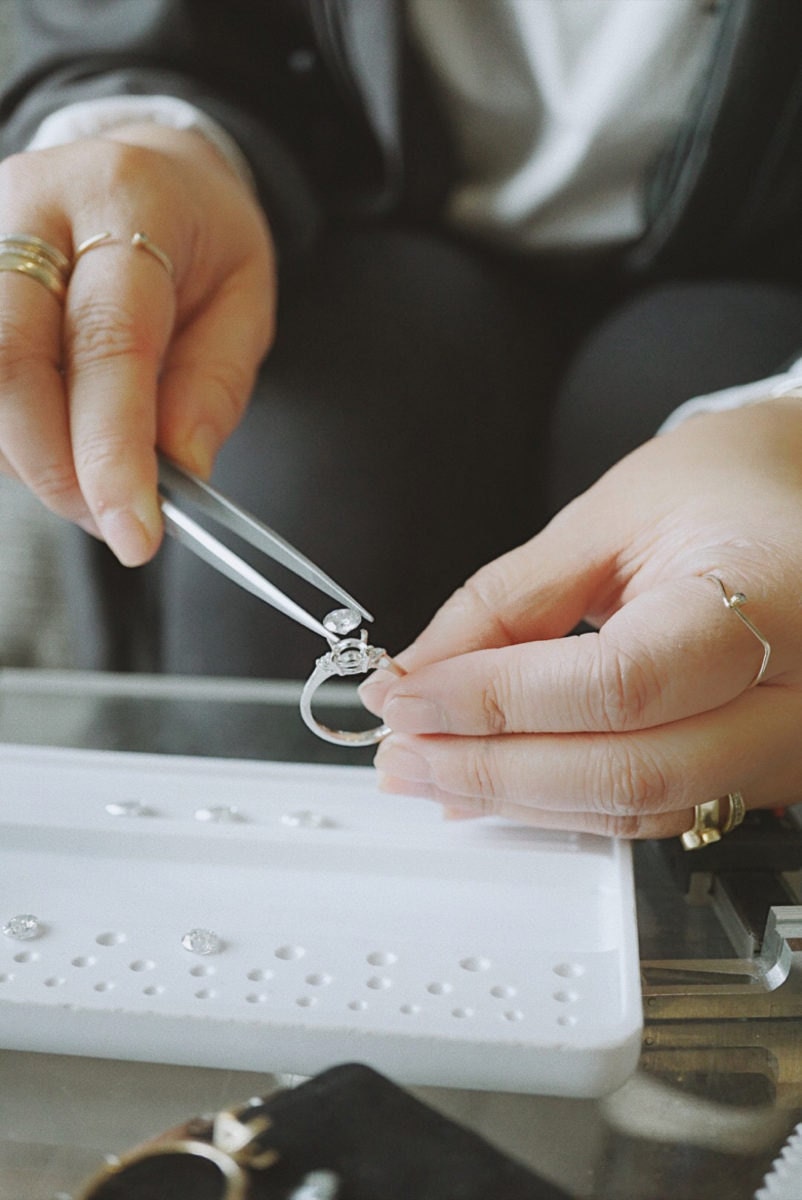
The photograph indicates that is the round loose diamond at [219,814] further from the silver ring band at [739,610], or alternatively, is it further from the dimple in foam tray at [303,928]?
the silver ring band at [739,610]

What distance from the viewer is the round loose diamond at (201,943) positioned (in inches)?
11.2

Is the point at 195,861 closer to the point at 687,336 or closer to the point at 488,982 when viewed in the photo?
the point at 488,982

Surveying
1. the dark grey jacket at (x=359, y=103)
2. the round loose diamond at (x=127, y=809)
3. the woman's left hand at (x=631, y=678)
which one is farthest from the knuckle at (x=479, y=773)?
the dark grey jacket at (x=359, y=103)

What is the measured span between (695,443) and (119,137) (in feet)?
1.03

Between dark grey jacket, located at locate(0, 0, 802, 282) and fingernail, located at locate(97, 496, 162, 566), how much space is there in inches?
11.6

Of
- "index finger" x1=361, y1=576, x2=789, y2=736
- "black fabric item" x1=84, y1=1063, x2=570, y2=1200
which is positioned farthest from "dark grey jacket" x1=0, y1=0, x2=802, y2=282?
"black fabric item" x1=84, y1=1063, x2=570, y2=1200

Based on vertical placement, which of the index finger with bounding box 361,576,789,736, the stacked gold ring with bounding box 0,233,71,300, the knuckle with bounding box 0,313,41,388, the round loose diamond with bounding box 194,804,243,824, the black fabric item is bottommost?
the black fabric item

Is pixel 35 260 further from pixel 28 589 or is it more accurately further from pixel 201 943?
pixel 28 589

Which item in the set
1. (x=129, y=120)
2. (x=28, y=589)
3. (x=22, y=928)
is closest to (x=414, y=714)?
(x=22, y=928)

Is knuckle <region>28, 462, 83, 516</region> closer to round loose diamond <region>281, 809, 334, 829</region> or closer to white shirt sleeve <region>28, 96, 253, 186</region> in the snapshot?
round loose diamond <region>281, 809, 334, 829</region>

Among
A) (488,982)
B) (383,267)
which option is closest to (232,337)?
(383,267)

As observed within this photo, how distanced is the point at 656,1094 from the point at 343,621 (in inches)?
5.9

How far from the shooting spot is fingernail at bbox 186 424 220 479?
1.33 feet

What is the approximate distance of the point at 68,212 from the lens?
15.7 inches
